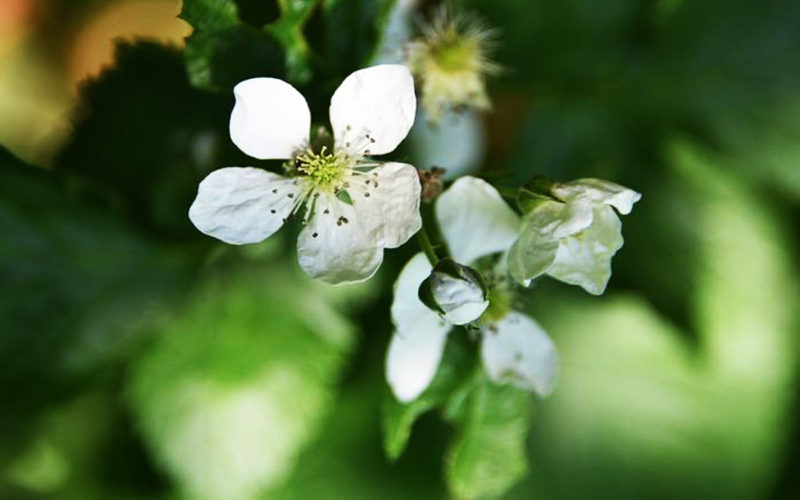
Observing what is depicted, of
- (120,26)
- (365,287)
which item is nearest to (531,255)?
(365,287)

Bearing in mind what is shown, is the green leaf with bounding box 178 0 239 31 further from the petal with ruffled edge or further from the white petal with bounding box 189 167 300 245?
the petal with ruffled edge

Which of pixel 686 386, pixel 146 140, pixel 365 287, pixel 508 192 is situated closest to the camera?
pixel 508 192

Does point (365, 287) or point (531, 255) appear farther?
point (365, 287)

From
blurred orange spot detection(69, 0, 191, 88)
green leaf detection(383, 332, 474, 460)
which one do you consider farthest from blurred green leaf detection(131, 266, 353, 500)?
blurred orange spot detection(69, 0, 191, 88)

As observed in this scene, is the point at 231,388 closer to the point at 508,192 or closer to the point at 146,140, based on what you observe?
the point at 146,140

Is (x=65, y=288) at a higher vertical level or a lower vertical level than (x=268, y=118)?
lower

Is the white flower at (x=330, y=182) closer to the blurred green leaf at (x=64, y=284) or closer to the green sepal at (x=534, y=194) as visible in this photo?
the green sepal at (x=534, y=194)
